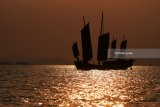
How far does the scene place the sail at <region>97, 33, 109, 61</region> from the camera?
443 feet

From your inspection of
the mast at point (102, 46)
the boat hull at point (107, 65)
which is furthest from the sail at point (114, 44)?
the mast at point (102, 46)

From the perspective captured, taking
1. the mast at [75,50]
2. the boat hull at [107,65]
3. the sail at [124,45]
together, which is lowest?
the boat hull at [107,65]

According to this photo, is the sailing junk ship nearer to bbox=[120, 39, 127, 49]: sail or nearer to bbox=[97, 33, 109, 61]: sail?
bbox=[97, 33, 109, 61]: sail

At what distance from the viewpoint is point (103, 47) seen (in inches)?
5340

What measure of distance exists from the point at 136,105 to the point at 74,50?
332 feet

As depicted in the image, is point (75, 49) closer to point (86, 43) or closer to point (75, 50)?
point (75, 50)

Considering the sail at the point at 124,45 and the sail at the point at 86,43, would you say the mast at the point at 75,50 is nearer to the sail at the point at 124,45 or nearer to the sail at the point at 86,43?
the sail at the point at 86,43

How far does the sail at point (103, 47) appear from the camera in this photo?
443ft

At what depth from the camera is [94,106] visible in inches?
1410

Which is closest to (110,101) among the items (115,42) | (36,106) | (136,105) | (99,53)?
(136,105)

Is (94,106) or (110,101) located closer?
(94,106)

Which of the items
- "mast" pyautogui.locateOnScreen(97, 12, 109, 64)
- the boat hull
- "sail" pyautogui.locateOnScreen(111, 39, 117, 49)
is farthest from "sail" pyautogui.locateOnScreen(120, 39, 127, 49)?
"mast" pyautogui.locateOnScreen(97, 12, 109, 64)

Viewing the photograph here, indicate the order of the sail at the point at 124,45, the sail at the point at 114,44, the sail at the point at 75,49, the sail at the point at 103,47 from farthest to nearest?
the sail at the point at 124,45, the sail at the point at 114,44, the sail at the point at 75,49, the sail at the point at 103,47

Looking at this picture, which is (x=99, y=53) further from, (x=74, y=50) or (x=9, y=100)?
(x=9, y=100)
